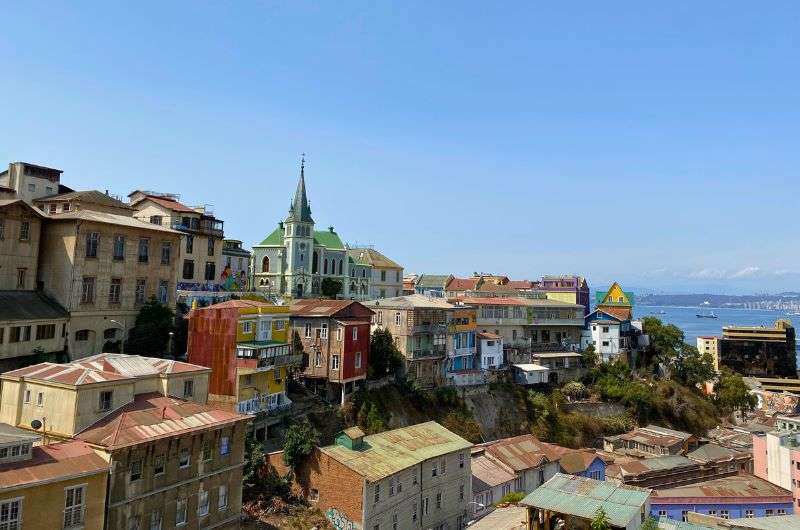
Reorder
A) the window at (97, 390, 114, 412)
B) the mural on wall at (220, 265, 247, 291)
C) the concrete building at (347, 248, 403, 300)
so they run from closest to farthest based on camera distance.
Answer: the window at (97, 390, 114, 412)
the mural on wall at (220, 265, 247, 291)
the concrete building at (347, 248, 403, 300)

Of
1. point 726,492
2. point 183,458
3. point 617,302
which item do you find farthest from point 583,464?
point 617,302

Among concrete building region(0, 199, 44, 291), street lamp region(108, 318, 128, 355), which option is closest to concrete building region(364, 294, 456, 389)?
street lamp region(108, 318, 128, 355)

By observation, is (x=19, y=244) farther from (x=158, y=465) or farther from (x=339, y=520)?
(x=339, y=520)

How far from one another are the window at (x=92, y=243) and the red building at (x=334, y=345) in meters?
14.4

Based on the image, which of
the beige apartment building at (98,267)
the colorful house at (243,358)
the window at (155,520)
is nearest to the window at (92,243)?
the beige apartment building at (98,267)

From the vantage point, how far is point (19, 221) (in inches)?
1453

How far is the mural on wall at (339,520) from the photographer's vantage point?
3125cm

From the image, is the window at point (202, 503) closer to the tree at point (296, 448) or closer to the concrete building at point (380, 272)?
the tree at point (296, 448)

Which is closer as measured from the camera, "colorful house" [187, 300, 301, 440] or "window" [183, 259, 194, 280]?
"colorful house" [187, 300, 301, 440]

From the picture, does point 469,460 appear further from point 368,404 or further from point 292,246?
point 292,246

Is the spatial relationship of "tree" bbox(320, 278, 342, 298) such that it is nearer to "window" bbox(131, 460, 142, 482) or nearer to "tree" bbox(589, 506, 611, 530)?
"window" bbox(131, 460, 142, 482)

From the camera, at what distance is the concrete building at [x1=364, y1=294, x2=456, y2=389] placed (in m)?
51.2

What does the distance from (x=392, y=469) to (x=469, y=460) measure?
818 centimetres

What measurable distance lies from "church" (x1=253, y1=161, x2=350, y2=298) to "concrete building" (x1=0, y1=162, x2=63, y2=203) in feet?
85.1
